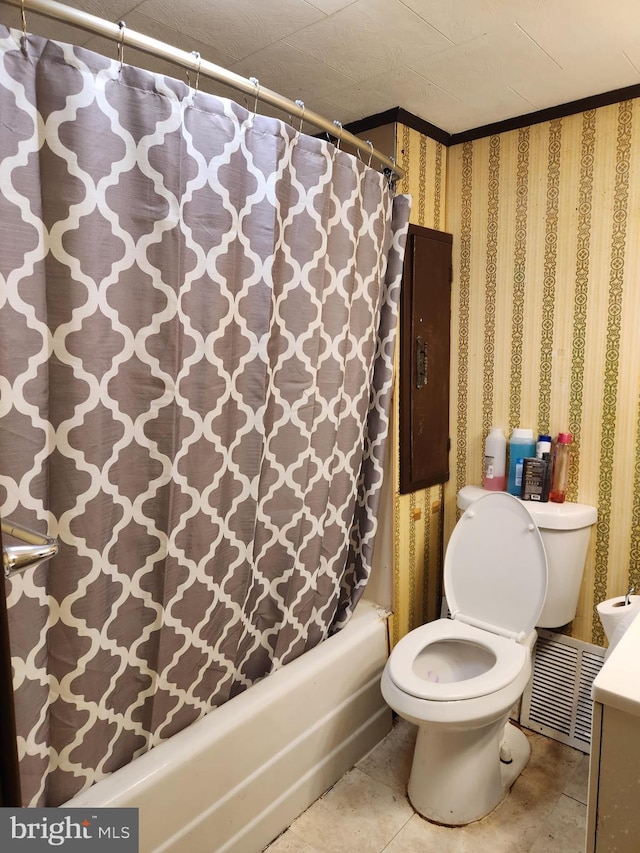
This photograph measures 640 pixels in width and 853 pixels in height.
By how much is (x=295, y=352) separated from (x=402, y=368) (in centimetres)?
61

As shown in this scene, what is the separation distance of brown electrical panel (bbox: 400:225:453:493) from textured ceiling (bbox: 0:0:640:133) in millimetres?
483

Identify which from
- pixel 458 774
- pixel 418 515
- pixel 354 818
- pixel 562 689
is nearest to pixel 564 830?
pixel 458 774

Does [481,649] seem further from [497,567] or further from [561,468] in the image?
[561,468]

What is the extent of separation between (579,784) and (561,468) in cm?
104

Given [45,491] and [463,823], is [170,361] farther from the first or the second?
[463,823]

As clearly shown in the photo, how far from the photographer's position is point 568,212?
2.00 meters

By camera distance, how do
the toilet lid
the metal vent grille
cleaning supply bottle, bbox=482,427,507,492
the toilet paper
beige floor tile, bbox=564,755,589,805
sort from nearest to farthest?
the toilet paper, beige floor tile, bbox=564,755,589,805, the toilet lid, the metal vent grille, cleaning supply bottle, bbox=482,427,507,492

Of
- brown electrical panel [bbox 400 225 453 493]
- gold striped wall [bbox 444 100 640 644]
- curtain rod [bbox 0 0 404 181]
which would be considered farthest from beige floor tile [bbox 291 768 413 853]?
curtain rod [bbox 0 0 404 181]

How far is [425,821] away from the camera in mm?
1749

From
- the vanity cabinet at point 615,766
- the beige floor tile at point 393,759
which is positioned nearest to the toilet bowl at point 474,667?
the beige floor tile at point 393,759

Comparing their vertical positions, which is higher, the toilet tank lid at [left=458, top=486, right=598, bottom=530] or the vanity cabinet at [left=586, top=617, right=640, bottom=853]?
the toilet tank lid at [left=458, top=486, right=598, bottom=530]

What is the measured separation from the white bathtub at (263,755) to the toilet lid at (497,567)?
0.32 m

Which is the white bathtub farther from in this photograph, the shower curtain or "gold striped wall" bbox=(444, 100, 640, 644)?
"gold striped wall" bbox=(444, 100, 640, 644)

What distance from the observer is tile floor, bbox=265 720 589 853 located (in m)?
1.65
